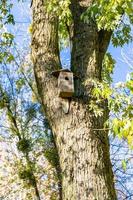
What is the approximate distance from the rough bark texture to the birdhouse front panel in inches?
2.5

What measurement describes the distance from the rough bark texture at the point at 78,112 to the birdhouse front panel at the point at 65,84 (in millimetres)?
62

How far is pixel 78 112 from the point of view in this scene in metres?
3.83

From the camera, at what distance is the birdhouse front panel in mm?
3870

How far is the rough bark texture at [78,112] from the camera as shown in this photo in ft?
11.4

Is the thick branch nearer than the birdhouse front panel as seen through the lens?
No

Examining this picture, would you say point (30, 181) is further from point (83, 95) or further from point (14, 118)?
point (83, 95)

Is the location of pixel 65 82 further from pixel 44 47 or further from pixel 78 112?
pixel 44 47

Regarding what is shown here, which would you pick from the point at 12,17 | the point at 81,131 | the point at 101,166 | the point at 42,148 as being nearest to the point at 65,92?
the point at 81,131

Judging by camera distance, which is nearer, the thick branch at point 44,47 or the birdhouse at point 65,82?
the birdhouse at point 65,82

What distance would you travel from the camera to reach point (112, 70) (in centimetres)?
605

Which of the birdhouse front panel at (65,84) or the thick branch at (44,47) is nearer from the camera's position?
the birdhouse front panel at (65,84)

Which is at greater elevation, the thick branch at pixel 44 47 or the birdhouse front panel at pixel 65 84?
the thick branch at pixel 44 47

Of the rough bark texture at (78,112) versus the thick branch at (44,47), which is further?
the thick branch at (44,47)

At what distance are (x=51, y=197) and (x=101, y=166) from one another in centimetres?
504
